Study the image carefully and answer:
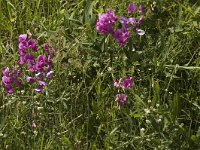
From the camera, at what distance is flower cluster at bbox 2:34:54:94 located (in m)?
2.58

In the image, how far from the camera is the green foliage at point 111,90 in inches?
94.1

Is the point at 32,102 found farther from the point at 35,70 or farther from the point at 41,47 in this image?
the point at 41,47

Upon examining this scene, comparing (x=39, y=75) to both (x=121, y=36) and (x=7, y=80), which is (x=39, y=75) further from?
(x=121, y=36)

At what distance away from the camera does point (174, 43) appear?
281 centimetres

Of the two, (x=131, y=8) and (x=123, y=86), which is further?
(x=131, y=8)

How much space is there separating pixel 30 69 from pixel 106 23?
0.39 m

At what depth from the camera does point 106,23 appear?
2613 millimetres

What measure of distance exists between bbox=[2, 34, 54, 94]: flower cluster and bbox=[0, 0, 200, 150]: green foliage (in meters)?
0.04

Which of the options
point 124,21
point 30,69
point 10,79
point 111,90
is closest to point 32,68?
point 30,69

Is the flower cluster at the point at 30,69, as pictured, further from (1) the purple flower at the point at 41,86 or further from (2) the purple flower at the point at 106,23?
(2) the purple flower at the point at 106,23

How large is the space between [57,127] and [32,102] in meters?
0.15

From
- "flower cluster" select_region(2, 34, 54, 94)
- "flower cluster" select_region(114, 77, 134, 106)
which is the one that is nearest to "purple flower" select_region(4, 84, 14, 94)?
"flower cluster" select_region(2, 34, 54, 94)

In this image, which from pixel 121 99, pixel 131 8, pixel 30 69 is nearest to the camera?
pixel 121 99

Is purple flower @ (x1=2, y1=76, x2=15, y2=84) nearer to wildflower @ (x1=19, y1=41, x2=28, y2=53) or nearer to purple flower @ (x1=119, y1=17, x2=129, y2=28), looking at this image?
wildflower @ (x1=19, y1=41, x2=28, y2=53)
